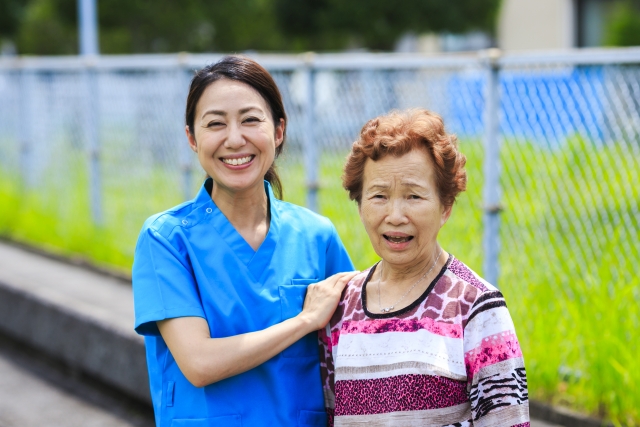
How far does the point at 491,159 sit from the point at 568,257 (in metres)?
0.57

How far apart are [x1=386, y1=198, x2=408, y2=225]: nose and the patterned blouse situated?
165 millimetres

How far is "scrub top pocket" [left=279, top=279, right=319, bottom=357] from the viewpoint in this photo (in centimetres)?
224

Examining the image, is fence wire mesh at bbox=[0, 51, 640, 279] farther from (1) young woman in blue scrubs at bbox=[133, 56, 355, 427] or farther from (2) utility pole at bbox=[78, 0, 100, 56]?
(2) utility pole at bbox=[78, 0, 100, 56]

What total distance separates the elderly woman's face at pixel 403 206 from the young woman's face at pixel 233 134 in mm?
324

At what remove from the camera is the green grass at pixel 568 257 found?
11.6 feet

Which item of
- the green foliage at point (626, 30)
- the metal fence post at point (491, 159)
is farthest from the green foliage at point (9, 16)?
the metal fence post at point (491, 159)

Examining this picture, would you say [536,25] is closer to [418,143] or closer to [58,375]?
[58,375]

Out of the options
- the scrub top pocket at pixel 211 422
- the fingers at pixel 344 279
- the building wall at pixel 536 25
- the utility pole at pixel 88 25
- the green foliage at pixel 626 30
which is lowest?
the scrub top pocket at pixel 211 422

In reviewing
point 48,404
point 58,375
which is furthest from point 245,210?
point 58,375

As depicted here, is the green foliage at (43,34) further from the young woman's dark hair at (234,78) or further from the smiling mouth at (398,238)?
the smiling mouth at (398,238)

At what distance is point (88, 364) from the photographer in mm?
5066

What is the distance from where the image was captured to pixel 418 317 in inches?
78.4

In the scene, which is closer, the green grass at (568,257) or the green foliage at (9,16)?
the green grass at (568,257)

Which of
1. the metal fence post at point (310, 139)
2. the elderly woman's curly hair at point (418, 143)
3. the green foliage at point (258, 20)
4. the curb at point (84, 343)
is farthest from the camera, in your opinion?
the green foliage at point (258, 20)
